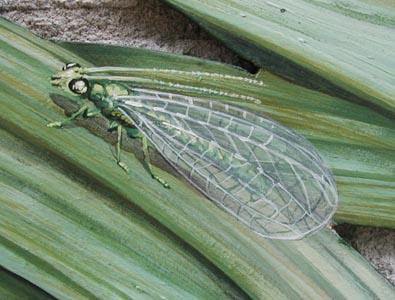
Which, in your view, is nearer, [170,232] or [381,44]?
[170,232]

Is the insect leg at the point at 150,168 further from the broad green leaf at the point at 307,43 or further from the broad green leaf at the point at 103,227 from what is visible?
the broad green leaf at the point at 307,43

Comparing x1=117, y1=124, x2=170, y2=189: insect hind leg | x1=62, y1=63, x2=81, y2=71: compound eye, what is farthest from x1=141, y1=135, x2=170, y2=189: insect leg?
x1=62, y1=63, x2=81, y2=71: compound eye

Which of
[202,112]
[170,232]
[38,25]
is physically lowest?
[170,232]

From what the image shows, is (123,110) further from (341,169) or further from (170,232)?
(341,169)

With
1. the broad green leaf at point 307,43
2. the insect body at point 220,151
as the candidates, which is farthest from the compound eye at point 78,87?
the broad green leaf at point 307,43

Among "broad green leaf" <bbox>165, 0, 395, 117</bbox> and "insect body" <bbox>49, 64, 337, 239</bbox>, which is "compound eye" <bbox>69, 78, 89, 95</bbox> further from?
"broad green leaf" <bbox>165, 0, 395, 117</bbox>

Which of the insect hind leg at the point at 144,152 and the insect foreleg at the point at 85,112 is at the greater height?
the insect foreleg at the point at 85,112

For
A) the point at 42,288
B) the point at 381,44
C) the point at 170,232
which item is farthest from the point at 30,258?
the point at 381,44

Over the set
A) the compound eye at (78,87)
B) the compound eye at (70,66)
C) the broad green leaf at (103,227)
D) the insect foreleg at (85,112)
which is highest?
the compound eye at (70,66)
